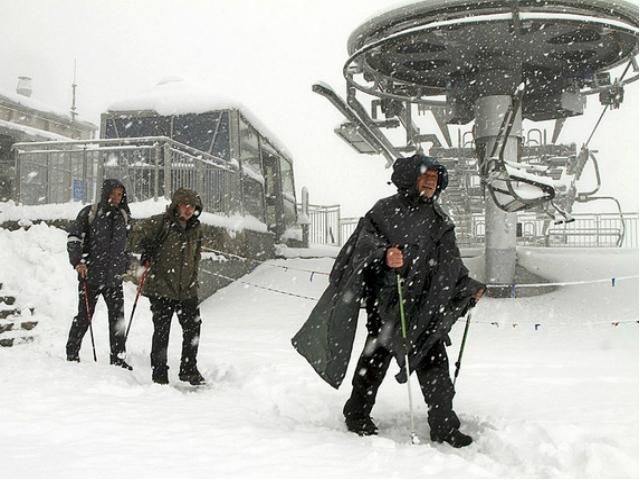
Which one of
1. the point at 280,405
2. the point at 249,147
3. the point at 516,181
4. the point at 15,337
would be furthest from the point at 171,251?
the point at 249,147

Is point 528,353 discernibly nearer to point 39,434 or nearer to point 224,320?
point 224,320

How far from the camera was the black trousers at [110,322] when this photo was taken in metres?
6.16

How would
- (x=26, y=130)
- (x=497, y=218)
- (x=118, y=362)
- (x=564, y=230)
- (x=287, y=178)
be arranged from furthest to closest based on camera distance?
(x=26, y=130) → (x=564, y=230) → (x=287, y=178) → (x=497, y=218) → (x=118, y=362)

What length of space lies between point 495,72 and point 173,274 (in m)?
7.21

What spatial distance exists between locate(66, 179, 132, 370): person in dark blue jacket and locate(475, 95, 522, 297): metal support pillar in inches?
262

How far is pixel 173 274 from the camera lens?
5.54 metres

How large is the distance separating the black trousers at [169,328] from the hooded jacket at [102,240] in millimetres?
845

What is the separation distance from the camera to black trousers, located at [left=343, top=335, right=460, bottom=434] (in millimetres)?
3943

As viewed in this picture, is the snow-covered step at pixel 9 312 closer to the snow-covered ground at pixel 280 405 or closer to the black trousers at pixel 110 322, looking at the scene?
the snow-covered ground at pixel 280 405

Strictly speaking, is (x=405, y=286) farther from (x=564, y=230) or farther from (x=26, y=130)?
(x=26, y=130)

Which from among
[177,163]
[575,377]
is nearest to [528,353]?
[575,377]

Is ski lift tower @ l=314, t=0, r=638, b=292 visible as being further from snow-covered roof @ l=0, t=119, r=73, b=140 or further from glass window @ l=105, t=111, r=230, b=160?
snow-covered roof @ l=0, t=119, r=73, b=140

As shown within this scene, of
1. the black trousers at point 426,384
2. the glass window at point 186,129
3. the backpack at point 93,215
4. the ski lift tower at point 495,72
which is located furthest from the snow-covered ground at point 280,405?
the glass window at point 186,129

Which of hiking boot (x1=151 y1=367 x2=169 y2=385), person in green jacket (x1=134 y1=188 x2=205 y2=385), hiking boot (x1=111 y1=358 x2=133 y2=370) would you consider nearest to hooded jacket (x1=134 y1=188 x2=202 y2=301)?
person in green jacket (x1=134 y1=188 x2=205 y2=385)
